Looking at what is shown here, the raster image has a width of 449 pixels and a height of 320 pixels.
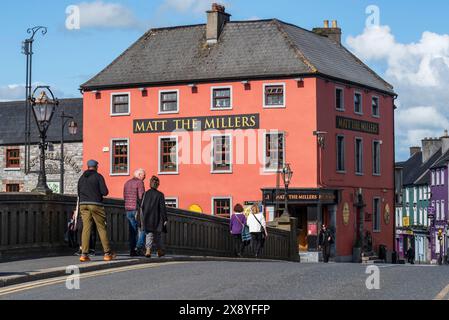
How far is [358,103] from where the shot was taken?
57.0 metres

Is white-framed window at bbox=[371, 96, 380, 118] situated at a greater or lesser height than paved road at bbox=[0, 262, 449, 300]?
greater

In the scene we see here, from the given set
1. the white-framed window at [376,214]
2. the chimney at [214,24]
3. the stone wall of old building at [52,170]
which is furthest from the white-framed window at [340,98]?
the stone wall of old building at [52,170]

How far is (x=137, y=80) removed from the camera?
56.2 meters

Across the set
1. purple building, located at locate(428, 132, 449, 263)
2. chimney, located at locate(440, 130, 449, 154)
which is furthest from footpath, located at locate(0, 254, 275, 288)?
chimney, located at locate(440, 130, 449, 154)

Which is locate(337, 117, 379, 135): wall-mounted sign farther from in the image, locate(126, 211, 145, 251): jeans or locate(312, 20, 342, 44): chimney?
locate(126, 211, 145, 251): jeans

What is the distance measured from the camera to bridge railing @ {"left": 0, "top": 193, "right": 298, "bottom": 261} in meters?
20.9

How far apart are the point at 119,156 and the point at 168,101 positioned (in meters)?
4.09

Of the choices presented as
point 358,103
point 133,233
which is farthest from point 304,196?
point 133,233

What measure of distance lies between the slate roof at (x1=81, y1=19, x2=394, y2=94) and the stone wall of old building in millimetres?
7565

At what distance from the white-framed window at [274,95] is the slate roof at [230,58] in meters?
0.65

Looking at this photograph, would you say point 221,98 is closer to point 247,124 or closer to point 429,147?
point 247,124

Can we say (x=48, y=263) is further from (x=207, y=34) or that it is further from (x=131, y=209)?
(x=207, y=34)

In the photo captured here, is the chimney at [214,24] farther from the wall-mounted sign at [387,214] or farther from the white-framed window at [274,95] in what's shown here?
the wall-mounted sign at [387,214]

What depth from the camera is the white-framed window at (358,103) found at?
56.6 metres
